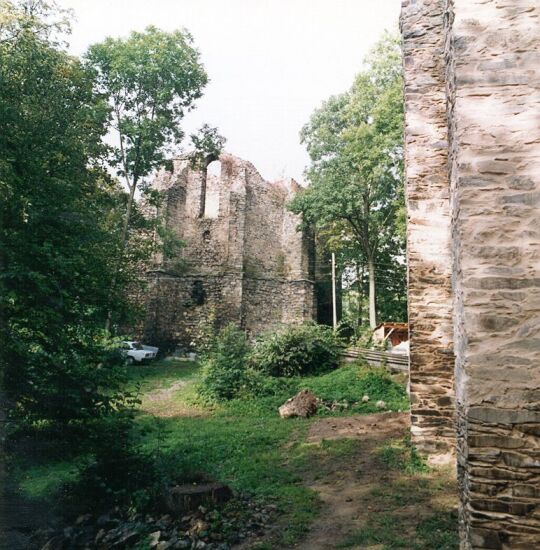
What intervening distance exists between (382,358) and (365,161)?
9.10 meters

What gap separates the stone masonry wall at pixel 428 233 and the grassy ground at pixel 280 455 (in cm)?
79

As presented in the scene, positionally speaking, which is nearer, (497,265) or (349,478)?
(497,265)

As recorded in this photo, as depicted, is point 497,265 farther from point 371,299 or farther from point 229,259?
point 229,259

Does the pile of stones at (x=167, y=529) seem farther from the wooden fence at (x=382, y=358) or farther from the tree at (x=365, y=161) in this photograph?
the tree at (x=365, y=161)

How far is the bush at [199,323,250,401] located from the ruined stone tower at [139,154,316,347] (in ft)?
21.6

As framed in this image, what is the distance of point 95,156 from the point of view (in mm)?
15750

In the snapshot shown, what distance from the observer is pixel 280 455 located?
7324 mm

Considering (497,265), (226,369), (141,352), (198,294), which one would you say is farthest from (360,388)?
(198,294)

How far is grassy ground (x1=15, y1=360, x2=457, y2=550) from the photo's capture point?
470 centimetres

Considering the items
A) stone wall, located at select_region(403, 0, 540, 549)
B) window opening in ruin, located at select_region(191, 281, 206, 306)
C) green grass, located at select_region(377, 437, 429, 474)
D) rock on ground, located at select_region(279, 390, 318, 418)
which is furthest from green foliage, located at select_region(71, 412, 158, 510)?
window opening in ruin, located at select_region(191, 281, 206, 306)

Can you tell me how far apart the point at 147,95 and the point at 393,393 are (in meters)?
13.9

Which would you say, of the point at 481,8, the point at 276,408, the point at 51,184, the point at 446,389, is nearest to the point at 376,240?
the point at 276,408

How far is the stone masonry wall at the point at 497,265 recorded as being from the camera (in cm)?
268

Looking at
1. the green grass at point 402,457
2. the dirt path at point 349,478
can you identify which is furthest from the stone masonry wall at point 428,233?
the dirt path at point 349,478
